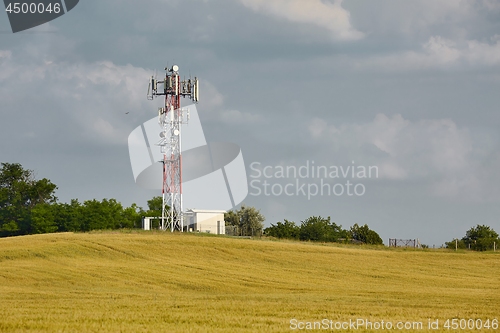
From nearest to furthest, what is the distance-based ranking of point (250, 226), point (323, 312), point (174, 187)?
point (323, 312) < point (174, 187) < point (250, 226)

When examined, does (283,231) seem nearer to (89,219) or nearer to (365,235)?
(365,235)

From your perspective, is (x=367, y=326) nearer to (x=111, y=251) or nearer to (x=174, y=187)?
(x=111, y=251)

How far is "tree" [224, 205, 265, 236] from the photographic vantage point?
100144 mm

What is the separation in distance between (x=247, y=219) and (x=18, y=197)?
33231mm

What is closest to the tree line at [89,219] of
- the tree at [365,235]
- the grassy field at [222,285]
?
the tree at [365,235]

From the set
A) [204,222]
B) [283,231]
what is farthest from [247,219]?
[204,222]

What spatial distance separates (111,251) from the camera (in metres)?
55.8

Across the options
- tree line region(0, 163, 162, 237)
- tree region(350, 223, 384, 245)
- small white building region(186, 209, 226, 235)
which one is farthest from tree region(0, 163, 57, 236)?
tree region(350, 223, 384, 245)

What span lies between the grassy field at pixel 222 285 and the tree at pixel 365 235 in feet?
122

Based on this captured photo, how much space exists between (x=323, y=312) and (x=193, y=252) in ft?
111

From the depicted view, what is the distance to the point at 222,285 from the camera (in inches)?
1631

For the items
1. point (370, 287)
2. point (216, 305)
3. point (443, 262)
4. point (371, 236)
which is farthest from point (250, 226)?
point (216, 305)

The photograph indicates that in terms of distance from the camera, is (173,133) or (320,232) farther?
(320,232)

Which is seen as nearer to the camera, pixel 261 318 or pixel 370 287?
pixel 261 318
